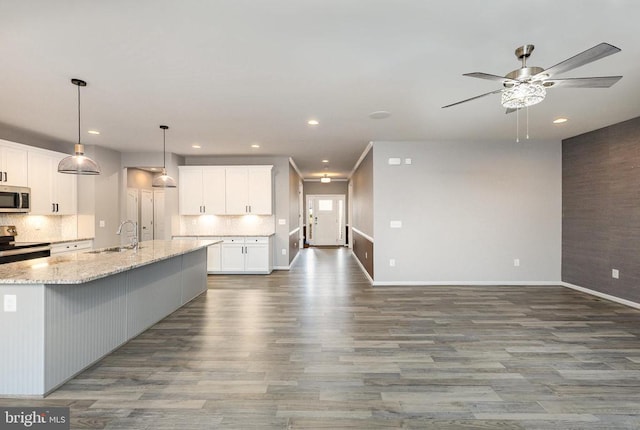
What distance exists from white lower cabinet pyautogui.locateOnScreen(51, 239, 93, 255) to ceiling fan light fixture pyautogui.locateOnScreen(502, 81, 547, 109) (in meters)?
6.44

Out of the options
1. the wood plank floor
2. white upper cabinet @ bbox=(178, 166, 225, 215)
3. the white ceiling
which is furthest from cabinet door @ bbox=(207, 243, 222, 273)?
the white ceiling

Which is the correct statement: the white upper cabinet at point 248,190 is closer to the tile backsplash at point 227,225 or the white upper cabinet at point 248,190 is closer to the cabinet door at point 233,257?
the tile backsplash at point 227,225

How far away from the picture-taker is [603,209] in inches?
196

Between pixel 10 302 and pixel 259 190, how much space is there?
16.2ft

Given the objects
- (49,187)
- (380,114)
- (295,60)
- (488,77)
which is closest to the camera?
(488,77)

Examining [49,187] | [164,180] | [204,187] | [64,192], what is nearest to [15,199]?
[49,187]

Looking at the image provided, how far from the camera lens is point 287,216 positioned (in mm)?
7359

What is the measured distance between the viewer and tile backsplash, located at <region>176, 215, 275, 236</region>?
7.34 m

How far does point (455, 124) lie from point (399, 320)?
2.93 m

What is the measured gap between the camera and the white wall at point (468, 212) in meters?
5.77

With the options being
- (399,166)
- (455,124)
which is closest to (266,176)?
(399,166)

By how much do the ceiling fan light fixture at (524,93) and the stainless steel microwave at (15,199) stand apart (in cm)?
626

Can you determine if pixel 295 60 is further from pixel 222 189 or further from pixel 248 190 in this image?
pixel 222 189

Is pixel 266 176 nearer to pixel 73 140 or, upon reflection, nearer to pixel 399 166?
Result: pixel 399 166
